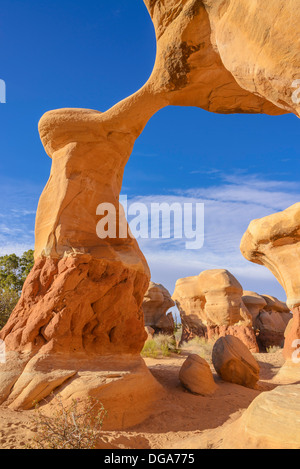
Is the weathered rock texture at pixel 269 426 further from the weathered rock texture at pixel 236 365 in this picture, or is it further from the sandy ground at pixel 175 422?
the weathered rock texture at pixel 236 365

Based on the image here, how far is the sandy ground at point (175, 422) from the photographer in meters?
3.54

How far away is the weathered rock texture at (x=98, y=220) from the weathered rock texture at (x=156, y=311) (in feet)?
51.7

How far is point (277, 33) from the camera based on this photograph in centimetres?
305

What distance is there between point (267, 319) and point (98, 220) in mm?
18862

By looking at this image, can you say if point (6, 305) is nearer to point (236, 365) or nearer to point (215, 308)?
point (215, 308)

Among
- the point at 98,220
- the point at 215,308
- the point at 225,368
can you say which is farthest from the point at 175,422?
the point at 215,308

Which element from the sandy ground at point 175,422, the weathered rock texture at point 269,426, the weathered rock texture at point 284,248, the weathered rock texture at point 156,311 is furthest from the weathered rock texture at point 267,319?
the weathered rock texture at point 269,426

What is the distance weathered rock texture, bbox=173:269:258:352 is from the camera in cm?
1852

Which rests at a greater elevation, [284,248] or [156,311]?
[284,248]

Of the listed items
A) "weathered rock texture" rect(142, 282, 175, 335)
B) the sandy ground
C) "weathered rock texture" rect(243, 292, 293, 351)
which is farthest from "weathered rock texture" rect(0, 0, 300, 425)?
"weathered rock texture" rect(243, 292, 293, 351)

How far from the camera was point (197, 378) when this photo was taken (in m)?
6.99
